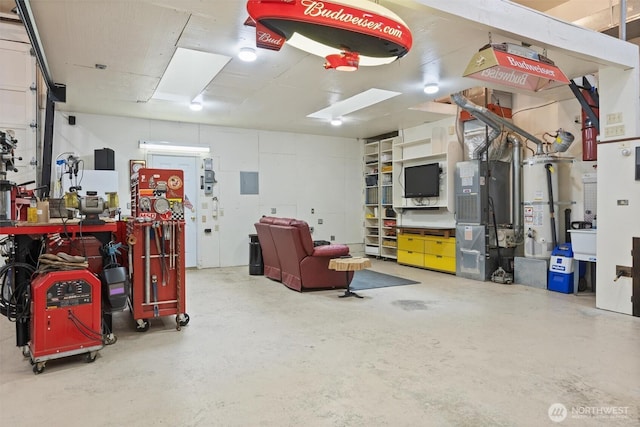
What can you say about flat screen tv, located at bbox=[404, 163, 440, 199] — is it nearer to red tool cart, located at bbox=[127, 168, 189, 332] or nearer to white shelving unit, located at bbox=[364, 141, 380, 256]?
white shelving unit, located at bbox=[364, 141, 380, 256]

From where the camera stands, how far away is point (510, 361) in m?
3.04

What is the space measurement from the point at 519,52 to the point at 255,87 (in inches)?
129

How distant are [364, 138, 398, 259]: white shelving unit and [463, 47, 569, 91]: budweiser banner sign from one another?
15.7 feet

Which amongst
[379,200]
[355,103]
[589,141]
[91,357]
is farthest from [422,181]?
[91,357]

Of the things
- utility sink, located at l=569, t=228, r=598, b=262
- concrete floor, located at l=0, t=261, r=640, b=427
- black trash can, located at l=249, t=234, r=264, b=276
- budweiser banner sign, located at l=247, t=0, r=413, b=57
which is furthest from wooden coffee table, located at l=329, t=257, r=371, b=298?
budweiser banner sign, located at l=247, t=0, r=413, b=57

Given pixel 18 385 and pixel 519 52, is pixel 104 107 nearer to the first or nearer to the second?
pixel 18 385

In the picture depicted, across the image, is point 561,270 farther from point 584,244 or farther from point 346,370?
point 346,370

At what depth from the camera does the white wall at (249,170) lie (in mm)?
6988

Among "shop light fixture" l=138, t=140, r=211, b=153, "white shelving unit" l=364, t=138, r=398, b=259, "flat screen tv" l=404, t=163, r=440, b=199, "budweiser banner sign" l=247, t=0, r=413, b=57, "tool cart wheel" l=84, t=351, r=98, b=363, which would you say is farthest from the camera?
"white shelving unit" l=364, t=138, r=398, b=259

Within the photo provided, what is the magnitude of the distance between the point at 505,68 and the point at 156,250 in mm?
3730

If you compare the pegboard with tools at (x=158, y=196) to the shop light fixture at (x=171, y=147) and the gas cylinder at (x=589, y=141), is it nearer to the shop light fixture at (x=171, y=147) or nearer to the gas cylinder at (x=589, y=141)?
the shop light fixture at (x=171, y=147)

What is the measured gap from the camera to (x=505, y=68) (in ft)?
11.4

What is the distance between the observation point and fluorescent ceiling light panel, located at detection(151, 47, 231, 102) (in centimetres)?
479

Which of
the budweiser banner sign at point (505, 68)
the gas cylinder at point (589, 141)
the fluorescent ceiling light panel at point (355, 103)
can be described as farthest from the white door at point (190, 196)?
the gas cylinder at point (589, 141)
